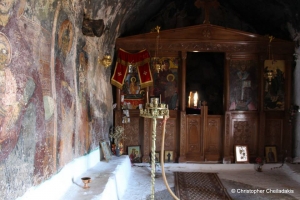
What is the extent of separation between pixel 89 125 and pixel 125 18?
376cm

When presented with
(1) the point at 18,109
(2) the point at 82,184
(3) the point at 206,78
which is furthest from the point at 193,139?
(1) the point at 18,109

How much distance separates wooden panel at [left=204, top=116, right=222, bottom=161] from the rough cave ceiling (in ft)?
11.5

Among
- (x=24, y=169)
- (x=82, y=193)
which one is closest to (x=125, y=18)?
(x=82, y=193)

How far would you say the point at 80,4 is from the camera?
195 inches

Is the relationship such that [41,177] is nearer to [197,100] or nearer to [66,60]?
[66,60]

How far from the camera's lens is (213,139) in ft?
28.0

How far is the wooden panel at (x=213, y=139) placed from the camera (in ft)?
27.9

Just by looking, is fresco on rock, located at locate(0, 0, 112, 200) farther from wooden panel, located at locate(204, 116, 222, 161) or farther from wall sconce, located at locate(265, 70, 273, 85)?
wall sconce, located at locate(265, 70, 273, 85)

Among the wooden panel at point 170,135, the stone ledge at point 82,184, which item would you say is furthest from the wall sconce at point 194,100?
the stone ledge at point 82,184

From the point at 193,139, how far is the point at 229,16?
4.71 metres

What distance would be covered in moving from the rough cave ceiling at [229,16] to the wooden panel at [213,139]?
3500 mm

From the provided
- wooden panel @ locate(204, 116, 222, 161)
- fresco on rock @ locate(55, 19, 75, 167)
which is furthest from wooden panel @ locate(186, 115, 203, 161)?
fresco on rock @ locate(55, 19, 75, 167)

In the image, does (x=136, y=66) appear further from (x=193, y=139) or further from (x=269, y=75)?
(x=269, y=75)

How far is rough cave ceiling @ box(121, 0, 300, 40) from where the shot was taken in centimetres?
816
